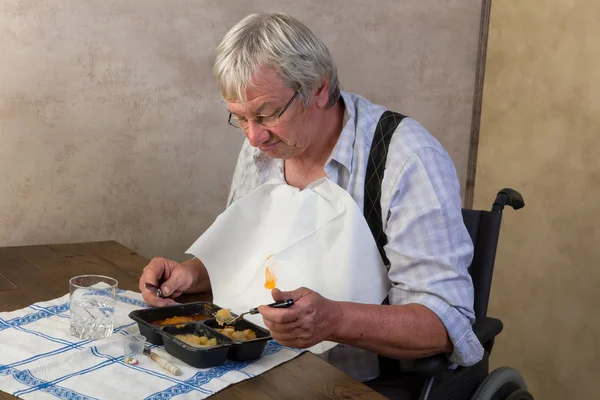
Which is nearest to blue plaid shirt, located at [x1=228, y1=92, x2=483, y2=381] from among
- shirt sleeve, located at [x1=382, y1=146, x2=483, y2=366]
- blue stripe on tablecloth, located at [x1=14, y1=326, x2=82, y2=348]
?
shirt sleeve, located at [x1=382, y1=146, x2=483, y2=366]

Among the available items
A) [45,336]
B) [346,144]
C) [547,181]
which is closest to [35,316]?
[45,336]

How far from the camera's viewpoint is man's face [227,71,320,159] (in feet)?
5.90

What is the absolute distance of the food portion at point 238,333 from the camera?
1.61 meters

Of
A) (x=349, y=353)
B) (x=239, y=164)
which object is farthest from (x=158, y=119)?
(x=349, y=353)

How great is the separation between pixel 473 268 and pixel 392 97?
132 centimetres

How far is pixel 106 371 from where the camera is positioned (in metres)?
1.49

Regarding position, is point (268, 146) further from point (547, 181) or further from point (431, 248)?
point (547, 181)

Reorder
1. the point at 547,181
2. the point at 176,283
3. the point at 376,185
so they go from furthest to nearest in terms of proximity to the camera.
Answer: the point at 547,181, the point at 176,283, the point at 376,185

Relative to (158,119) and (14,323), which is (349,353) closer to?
(14,323)

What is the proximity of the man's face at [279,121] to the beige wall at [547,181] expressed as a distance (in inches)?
57.4

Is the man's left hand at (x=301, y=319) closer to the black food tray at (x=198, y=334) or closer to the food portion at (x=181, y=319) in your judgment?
the black food tray at (x=198, y=334)

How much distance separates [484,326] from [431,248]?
0.31 m

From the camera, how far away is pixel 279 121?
1.85m

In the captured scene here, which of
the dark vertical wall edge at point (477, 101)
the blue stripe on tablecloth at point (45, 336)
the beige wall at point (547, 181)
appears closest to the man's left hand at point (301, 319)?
the blue stripe on tablecloth at point (45, 336)
